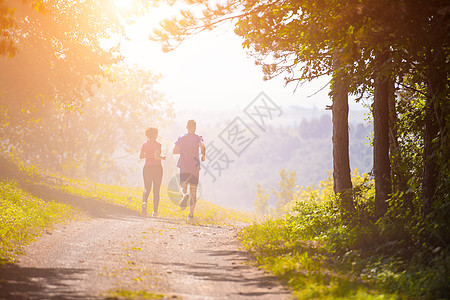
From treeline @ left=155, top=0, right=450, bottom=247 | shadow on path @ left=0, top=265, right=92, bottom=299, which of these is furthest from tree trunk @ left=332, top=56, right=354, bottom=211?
shadow on path @ left=0, top=265, right=92, bottom=299

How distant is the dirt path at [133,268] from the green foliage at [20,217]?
263mm

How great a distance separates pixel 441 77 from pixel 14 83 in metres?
14.5

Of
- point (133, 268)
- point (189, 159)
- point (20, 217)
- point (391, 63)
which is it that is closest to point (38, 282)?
point (133, 268)

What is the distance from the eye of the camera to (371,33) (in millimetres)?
6863

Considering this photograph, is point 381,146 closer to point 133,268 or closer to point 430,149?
point 430,149

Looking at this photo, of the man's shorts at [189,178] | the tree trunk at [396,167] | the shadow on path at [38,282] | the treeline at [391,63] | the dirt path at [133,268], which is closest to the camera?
the shadow on path at [38,282]

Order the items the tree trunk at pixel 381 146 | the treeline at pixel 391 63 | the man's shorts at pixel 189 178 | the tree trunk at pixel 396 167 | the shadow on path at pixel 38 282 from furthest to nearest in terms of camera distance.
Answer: the man's shorts at pixel 189 178
the tree trunk at pixel 396 167
the tree trunk at pixel 381 146
the treeline at pixel 391 63
the shadow on path at pixel 38 282

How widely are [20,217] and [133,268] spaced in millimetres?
4427

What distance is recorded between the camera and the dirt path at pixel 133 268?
5.09 meters

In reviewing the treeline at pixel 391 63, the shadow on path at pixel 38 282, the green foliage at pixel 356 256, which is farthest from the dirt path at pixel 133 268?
the treeline at pixel 391 63

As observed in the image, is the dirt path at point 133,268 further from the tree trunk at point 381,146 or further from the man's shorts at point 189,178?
the man's shorts at point 189,178

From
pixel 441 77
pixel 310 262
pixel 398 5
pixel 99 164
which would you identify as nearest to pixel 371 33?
pixel 398 5

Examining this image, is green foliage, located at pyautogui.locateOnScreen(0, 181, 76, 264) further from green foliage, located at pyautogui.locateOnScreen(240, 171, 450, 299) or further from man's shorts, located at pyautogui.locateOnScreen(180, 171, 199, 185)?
green foliage, located at pyautogui.locateOnScreen(240, 171, 450, 299)

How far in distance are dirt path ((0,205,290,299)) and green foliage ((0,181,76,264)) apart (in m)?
0.26
